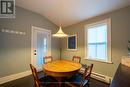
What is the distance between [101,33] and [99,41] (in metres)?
0.31

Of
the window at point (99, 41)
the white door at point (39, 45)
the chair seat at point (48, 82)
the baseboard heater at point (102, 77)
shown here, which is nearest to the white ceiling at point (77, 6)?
the window at point (99, 41)

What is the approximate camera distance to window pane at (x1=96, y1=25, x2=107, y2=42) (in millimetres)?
3131

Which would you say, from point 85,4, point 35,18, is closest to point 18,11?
point 35,18

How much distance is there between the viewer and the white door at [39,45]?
3.90 metres

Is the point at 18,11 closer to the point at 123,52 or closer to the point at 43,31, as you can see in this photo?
the point at 43,31

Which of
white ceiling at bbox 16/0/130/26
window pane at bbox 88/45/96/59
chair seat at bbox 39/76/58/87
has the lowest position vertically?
chair seat at bbox 39/76/58/87

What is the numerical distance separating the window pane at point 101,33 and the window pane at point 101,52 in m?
0.22

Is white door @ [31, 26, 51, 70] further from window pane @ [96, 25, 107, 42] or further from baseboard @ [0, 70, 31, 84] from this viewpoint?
window pane @ [96, 25, 107, 42]

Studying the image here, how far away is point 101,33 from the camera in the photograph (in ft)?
10.8

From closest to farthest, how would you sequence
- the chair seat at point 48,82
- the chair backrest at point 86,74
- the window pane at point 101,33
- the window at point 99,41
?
the chair backrest at point 86,74, the chair seat at point 48,82, the window at point 99,41, the window pane at point 101,33

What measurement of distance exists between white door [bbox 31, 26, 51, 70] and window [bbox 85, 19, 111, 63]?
77.0 inches

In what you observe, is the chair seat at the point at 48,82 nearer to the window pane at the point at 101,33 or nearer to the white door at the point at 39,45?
the white door at the point at 39,45

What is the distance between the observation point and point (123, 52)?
8.66 feet

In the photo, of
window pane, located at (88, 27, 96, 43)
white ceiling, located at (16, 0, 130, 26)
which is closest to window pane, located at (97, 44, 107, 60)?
window pane, located at (88, 27, 96, 43)
